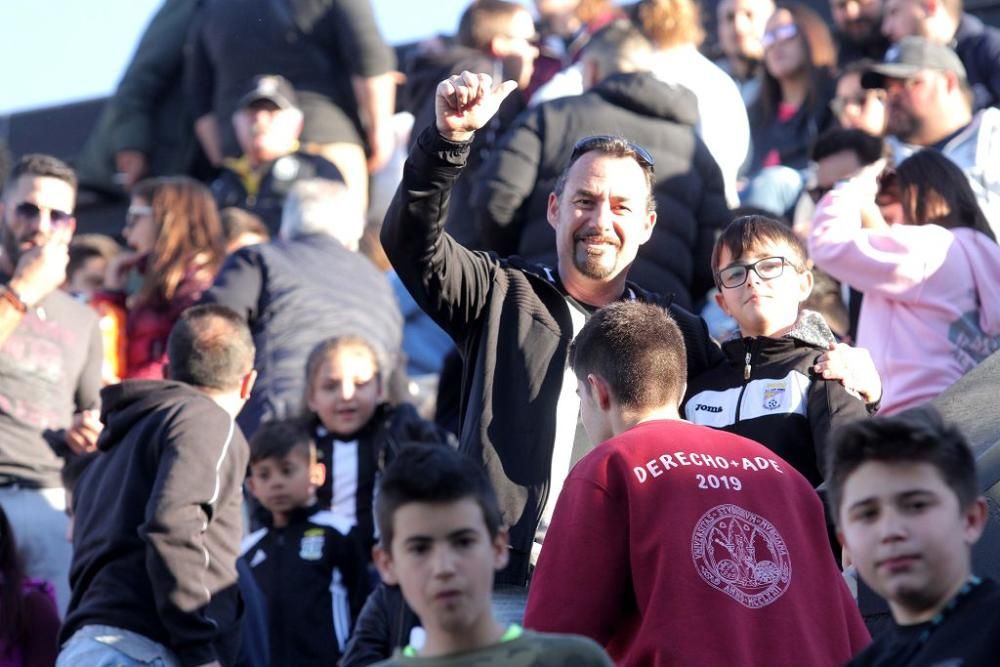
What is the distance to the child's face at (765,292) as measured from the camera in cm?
581

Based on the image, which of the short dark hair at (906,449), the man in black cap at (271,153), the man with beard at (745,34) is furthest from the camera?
the man with beard at (745,34)

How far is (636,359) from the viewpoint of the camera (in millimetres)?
4602

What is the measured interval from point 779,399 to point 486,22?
508cm

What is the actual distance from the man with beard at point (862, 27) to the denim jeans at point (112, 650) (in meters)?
6.85

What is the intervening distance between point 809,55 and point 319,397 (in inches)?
171

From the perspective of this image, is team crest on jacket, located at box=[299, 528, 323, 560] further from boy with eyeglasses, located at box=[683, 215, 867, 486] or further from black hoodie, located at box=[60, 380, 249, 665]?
boy with eyeglasses, located at box=[683, 215, 867, 486]

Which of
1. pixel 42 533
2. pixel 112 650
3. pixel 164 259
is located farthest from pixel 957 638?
pixel 164 259

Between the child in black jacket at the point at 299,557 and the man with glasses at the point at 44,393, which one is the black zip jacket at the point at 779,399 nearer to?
the child in black jacket at the point at 299,557

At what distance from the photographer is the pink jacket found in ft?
22.2

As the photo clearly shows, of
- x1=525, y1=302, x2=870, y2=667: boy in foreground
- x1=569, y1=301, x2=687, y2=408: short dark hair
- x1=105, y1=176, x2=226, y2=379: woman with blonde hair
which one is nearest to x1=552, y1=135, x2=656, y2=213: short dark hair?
x1=569, y1=301, x2=687, y2=408: short dark hair

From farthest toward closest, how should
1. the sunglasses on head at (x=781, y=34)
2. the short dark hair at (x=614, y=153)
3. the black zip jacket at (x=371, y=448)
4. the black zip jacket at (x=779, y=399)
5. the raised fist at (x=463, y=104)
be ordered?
1. the sunglasses on head at (x=781, y=34)
2. the black zip jacket at (x=371, y=448)
3. the short dark hair at (x=614, y=153)
4. the black zip jacket at (x=779, y=399)
5. the raised fist at (x=463, y=104)

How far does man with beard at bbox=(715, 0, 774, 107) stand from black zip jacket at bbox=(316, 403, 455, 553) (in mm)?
4780

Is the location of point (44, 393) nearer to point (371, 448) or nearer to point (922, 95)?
point (371, 448)

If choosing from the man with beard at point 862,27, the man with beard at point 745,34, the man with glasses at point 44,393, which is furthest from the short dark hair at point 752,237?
the man with beard at point 745,34
